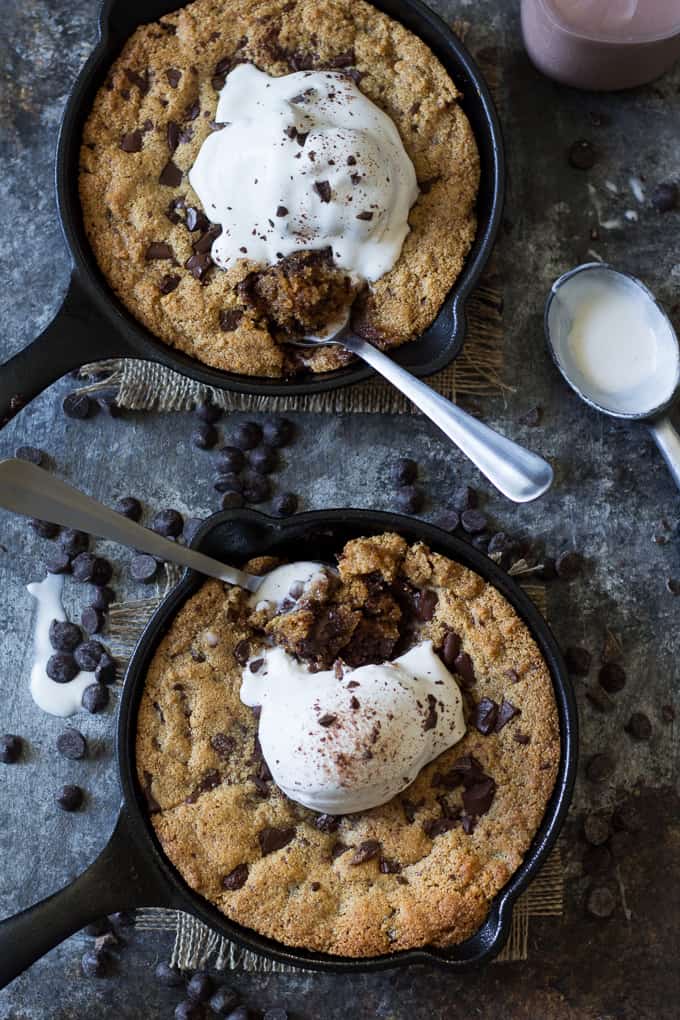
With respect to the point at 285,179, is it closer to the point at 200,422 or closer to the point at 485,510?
the point at 200,422

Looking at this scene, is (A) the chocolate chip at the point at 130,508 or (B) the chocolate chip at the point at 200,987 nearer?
(B) the chocolate chip at the point at 200,987

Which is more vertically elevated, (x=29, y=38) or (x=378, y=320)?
(x=29, y=38)

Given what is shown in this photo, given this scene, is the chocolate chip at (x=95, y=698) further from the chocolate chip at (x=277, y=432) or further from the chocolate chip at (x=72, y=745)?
the chocolate chip at (x=277, y=432)

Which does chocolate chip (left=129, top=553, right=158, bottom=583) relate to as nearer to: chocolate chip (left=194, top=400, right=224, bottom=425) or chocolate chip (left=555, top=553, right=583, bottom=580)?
chocolate chip (left=194, top=400, right=224, bottom=425)

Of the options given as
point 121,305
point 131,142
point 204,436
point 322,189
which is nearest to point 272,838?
point 204,436

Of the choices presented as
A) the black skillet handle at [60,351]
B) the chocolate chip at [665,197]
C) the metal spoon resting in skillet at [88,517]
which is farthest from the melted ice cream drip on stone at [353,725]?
the chocolate chip at [665,197]

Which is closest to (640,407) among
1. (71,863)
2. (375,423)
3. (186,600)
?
(375,423)
